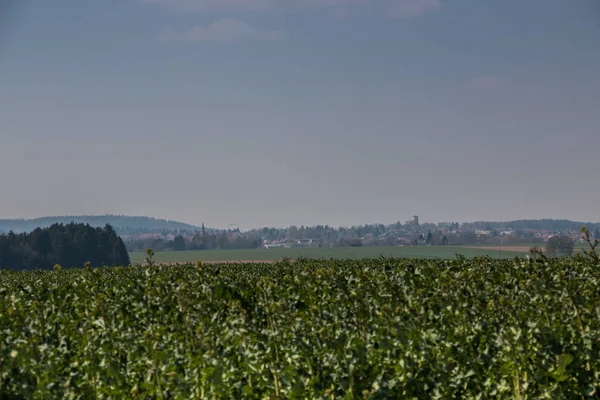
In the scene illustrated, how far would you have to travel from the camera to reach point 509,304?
10.4 metres

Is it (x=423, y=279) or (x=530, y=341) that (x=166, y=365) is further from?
(x=423, y=279)

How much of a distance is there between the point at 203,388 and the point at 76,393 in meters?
1.41

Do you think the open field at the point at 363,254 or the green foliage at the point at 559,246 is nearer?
the green foliage at the point at 559,246

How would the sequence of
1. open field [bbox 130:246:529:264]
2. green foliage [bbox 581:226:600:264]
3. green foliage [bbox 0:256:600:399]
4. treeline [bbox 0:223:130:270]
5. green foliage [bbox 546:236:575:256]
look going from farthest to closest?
open field [bbox 130:246:529:264] < green foliage [bbox 546:236:575:256] < treeline [bbox 0:223:130:270] < green foliage [bbox 581:226:600:264] < green foliage [bbox 0:256:600:399]

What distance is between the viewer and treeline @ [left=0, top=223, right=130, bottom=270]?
340 ft

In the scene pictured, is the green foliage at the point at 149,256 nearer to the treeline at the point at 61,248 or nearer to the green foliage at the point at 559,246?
the treeline at the point at 61,248

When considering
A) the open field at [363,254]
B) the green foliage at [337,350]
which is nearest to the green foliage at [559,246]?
the open field at [363,254]

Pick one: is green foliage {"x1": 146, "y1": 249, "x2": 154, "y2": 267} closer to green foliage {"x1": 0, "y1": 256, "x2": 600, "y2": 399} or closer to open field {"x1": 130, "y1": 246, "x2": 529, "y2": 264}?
green foliage {"x1": 0, "y1": 256, "x2": 600, "y2": 399}

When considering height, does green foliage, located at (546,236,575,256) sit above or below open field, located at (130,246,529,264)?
above

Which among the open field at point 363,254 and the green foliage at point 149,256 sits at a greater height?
the green foliage at point 149,256

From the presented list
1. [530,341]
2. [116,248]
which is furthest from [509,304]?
[116,248]

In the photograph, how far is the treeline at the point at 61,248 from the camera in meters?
104

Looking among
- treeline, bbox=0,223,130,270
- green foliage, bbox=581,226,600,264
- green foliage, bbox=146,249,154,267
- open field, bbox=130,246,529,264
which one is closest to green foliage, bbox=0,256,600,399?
green foliage, bbox=581,226,600,264

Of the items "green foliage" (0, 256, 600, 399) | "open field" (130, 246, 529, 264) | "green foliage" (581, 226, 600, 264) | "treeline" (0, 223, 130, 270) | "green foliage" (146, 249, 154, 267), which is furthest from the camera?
"open field" (130, 246, 529, 264)
